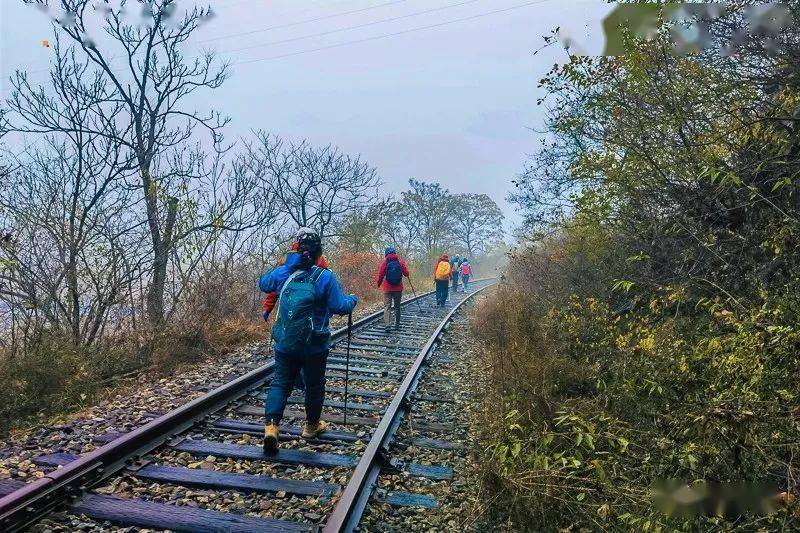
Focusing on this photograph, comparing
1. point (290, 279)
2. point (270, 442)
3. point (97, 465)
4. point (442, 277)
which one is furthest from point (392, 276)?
point (97, 465)

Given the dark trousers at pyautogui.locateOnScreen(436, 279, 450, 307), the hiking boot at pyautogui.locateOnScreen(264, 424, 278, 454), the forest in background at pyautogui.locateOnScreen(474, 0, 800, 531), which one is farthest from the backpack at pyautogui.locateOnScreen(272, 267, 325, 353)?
the dark trousers at pyautogui.locateOnScreen(436, 279, 450, 307)

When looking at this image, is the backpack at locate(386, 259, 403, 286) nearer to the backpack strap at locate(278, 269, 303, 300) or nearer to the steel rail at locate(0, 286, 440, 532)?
the steel rail at locate(0, 286, 440, 532)

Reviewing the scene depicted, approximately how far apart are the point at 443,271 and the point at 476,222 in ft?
134

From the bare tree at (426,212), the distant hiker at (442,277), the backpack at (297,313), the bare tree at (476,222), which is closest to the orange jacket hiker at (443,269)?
the distant hiker at (442,277)

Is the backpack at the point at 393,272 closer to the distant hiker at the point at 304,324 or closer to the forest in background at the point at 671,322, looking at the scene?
the forest in background at the point at 671,322

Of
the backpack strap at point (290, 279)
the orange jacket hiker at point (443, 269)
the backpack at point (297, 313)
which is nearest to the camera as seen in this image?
the backpack at point (297, 313)

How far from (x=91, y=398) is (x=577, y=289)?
7804 millimetres

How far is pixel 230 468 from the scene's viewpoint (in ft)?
13.8

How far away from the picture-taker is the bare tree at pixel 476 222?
54172 mm

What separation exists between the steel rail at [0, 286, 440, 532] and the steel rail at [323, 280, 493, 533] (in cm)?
179

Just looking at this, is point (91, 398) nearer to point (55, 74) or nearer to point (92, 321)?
point (92, 321)

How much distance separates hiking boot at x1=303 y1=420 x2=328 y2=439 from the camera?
16.2 feet

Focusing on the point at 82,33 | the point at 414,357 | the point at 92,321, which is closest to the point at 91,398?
the point at 92,321

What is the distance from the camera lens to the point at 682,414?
10.6 ft
